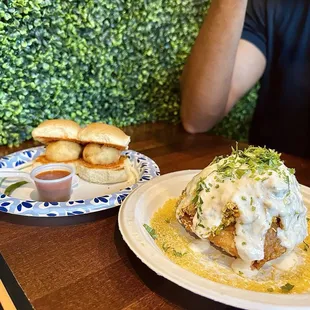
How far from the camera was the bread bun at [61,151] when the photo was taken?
4.36 feet

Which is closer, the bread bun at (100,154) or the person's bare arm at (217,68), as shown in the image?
the bread bun at (100,154)

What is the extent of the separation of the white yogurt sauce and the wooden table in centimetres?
14

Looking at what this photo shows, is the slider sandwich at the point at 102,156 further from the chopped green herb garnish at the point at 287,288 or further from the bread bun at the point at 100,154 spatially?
the chopped green herb garnish at the point at 287,288

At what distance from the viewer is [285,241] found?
0.80 metres

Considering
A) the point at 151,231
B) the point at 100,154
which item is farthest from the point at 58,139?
the point at 151,231

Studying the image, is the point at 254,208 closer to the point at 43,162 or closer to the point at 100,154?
the point at 100,154

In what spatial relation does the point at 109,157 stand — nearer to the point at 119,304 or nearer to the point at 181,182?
the point at 181,182

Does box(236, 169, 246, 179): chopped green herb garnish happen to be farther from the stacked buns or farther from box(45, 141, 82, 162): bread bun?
box(45, 141, 82, 162): bread bun

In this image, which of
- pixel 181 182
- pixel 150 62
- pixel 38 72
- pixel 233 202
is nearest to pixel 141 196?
pixel 181 182

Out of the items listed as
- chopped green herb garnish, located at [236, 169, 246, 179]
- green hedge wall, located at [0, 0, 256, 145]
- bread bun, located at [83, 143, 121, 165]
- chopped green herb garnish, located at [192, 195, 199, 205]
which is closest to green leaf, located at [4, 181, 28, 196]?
bread bun, located at [83, 143, 121, 165]

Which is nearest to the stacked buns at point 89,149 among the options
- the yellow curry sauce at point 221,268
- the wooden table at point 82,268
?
the wooden table at point 82,268

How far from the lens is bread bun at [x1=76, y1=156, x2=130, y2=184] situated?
128 centimetres

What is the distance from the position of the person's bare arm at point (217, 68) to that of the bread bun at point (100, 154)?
72cm

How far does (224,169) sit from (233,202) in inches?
3.7
